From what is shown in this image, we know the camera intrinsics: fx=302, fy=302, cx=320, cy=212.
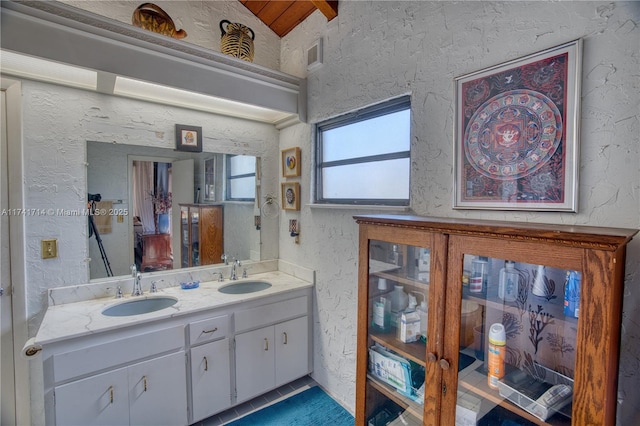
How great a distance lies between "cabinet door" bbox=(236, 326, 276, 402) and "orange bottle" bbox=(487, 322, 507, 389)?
5.03ft

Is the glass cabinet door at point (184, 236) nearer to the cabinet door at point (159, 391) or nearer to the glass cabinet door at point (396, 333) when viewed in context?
the cabinet door at point (159, 391)

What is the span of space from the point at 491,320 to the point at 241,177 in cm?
219

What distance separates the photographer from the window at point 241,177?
265cm

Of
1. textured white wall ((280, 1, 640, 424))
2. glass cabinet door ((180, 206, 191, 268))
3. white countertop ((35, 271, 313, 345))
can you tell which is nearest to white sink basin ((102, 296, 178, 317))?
white countertop ((35, 271, 313, 345))

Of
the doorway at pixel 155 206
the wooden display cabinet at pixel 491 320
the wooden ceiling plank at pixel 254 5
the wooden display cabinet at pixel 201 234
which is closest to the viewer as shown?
the wooden display cabinet at pixel 491 320

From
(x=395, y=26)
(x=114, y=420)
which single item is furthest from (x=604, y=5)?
(x=114, y=420)

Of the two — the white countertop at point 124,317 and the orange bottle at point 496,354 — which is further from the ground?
the orange bottle at point 496,354

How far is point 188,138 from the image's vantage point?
2361 millimetres

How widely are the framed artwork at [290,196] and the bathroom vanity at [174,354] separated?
67 centimetres

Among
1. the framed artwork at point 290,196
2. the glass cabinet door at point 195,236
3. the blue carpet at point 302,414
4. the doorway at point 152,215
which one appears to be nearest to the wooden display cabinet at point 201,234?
the glass cabinet door at point 195,236

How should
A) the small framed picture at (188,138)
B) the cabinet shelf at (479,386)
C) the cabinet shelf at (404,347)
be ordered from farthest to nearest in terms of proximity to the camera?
the small framed picture at (188,138), the cabinet shelf at (404,347), the cabinet shelf at (479,386)

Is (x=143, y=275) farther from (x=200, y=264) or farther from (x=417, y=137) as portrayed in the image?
(x=417, y=137)

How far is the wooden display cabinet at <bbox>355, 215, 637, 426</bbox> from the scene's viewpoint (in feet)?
2.68

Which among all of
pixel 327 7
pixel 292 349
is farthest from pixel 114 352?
pixel 327 7
